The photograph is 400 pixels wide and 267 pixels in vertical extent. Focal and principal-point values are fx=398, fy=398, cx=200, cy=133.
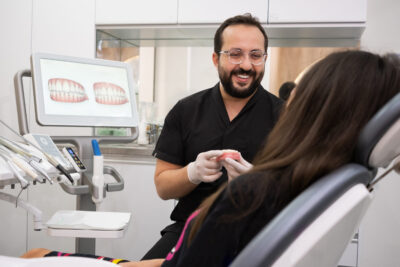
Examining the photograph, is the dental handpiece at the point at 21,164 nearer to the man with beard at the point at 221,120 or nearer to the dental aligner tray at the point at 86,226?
the dental aligner tray at the point at 86,226

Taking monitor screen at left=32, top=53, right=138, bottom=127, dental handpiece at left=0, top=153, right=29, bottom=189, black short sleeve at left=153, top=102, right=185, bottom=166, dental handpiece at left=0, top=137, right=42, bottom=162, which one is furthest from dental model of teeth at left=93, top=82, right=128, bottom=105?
dental handpiece at left=0, top=153, right=29, bottom=189

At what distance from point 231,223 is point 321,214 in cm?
16

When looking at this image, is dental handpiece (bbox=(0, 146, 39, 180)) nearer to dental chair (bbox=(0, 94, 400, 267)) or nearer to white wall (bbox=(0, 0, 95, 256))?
dental chair (bbox=(0, 94, 400, 267))

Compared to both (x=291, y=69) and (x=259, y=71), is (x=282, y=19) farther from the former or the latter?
(x=259, y=71)

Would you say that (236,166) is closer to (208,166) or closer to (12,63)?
(208,166)

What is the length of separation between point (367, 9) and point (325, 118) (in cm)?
214

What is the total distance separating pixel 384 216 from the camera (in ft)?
7.98

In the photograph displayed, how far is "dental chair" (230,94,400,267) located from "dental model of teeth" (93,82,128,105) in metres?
1.53

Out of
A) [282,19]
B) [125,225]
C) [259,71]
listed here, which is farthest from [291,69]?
[125,225]

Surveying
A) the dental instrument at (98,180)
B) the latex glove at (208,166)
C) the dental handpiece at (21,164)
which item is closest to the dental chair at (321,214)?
the latex glove at (208,166)

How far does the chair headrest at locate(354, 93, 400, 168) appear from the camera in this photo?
0.62 metres

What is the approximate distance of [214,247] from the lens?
717 mm

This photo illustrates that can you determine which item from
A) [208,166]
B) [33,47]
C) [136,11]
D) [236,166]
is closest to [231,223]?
[236,166]

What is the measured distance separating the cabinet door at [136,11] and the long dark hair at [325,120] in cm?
207
